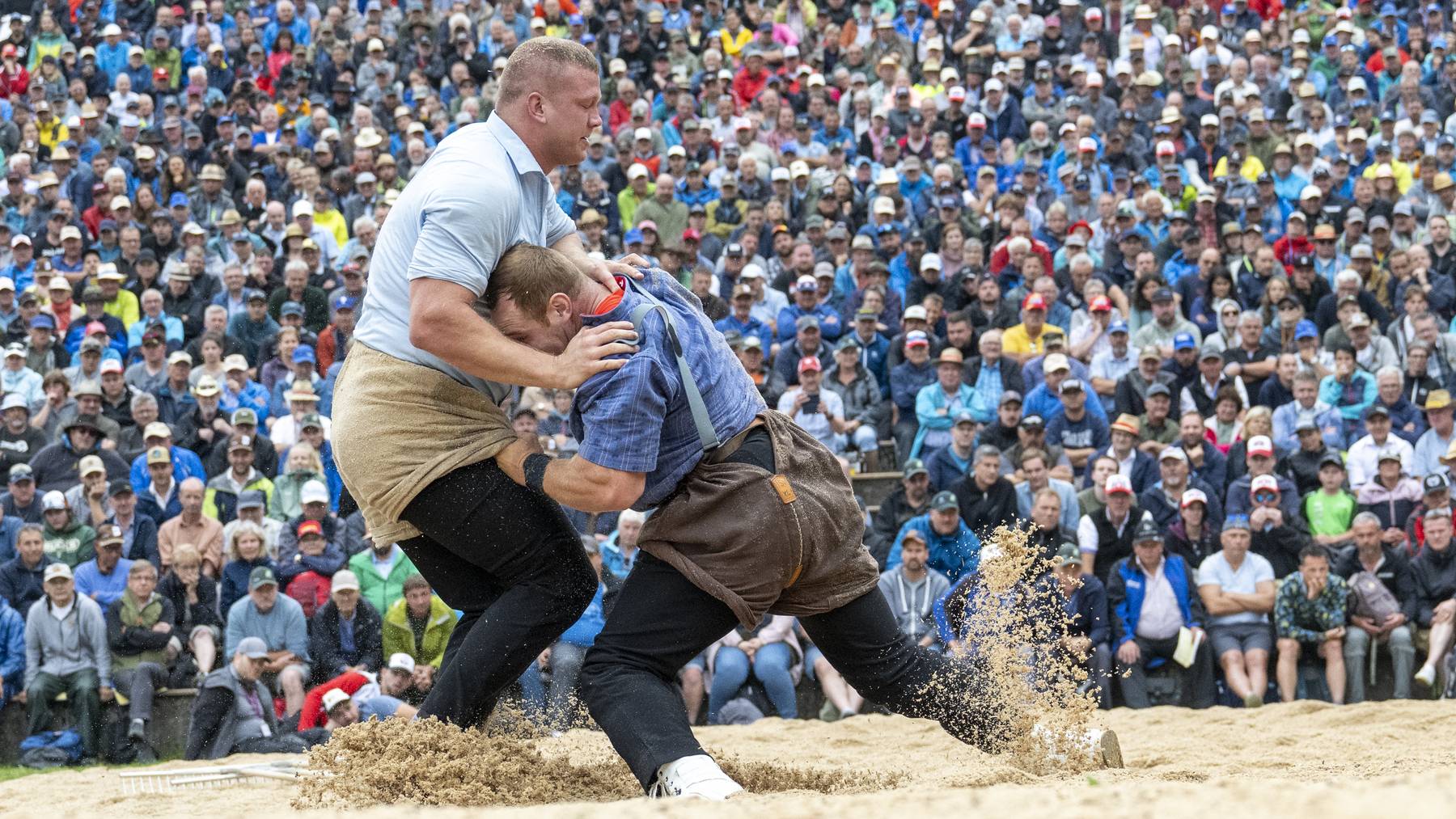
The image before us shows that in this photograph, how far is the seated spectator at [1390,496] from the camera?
10.9 m

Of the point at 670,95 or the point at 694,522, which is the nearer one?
the point at 694,522

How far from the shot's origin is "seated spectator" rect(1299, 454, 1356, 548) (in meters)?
11.0

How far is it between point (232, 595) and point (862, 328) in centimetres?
541

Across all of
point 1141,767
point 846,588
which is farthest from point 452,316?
point 1141,767

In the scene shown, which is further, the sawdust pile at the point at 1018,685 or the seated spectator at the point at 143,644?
the seated spectator at the point at 143,644

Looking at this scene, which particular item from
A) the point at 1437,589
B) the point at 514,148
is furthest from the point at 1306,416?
the point at 514,148

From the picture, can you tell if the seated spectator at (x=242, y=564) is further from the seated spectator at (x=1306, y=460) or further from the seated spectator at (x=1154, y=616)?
the seated spectator at (x=1306, y=460)

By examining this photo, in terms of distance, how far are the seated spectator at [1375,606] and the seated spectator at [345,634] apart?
5.85 meters

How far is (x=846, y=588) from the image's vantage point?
191 inches

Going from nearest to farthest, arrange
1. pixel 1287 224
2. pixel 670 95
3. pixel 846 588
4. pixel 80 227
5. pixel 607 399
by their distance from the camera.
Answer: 1. pixel 607 399
2. pixel 846 588
3. pixel 1287 224
4. pixel 80 227
5. pixel 670 95

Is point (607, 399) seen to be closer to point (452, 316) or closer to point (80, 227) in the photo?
point (452, 316)

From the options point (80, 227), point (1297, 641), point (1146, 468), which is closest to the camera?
point (1297, 641)

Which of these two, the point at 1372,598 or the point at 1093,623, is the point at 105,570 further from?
the point at 1372,598

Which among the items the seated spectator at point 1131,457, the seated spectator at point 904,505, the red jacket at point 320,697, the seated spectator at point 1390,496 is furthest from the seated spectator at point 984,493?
the red jacket at point 320,697
